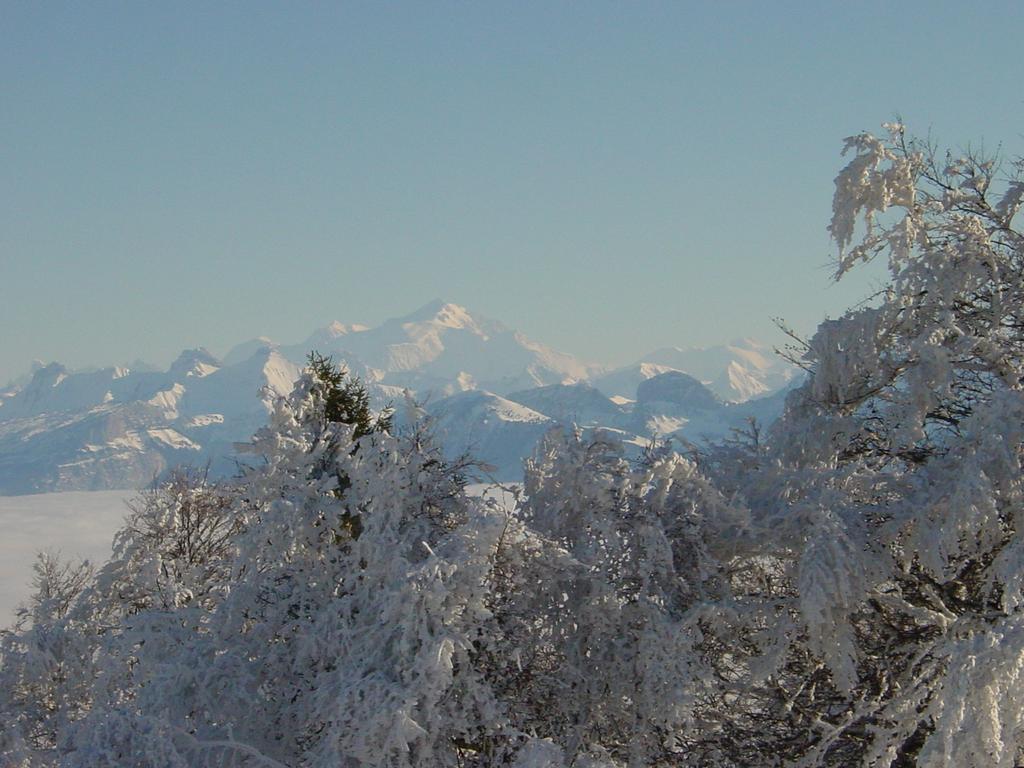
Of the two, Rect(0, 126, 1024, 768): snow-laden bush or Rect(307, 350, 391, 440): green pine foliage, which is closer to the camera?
Rect(0, 126, 1024, 768): snow-laden bush

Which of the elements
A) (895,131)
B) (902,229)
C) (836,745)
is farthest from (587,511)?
(895,131)

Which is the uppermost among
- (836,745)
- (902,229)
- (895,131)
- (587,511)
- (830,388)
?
(895,131)

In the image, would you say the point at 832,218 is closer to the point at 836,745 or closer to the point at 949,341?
the point at 949,341

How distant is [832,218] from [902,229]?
0.78 m

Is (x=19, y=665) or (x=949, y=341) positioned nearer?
(x=949, y=341)

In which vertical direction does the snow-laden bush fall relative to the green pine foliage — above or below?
below

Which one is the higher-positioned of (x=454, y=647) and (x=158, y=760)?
(x=454, y=647)

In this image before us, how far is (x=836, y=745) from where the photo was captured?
1219 centimetres

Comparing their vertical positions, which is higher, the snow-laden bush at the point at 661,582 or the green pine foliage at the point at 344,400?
the green pine foliage at the point at 344,400

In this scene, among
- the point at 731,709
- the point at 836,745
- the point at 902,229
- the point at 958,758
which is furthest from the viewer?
the point at 731,709

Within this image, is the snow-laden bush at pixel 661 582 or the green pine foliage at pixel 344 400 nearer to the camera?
the snow-laden bush at pixel 661 582

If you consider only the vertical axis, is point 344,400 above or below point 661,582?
above

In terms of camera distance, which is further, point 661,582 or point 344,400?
point 344,400

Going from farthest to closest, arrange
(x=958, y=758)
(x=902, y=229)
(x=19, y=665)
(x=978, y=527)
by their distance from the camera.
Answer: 1. (x=19, y=665)
2. (x=902, y=229)
3. (x=978, y=527)
4. (x=958, y=758)
